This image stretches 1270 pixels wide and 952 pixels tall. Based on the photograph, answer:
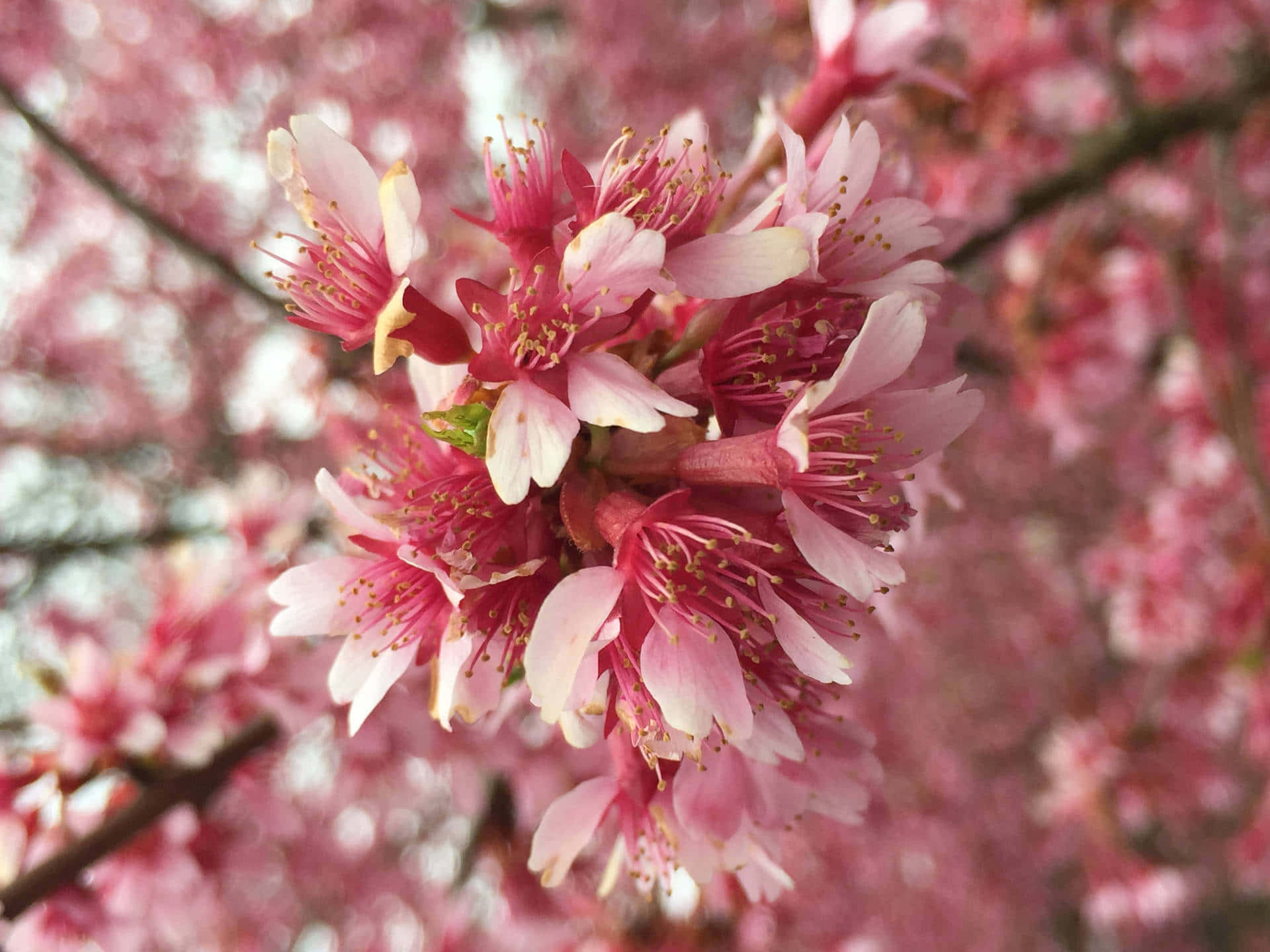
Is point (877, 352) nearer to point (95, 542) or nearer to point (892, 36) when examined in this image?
point (892, 36)

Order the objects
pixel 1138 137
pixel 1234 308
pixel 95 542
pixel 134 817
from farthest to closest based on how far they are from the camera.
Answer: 1. pixel 95 542
2. pixel 1234 308
3. pixel 1138 137
4. pixel 134 817

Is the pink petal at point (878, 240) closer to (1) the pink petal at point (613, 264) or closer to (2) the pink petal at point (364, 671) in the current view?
(1) the pink petal at point (613, 264)

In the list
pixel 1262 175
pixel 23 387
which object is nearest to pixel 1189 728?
pixel 1262 175

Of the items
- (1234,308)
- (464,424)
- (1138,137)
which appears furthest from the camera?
(1234,308)

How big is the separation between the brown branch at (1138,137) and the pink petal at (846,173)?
144 centimetres

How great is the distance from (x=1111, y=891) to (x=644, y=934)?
73.3 inches

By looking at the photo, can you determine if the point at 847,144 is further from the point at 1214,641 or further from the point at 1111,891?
the point at 1111,891

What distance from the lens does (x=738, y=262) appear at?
69 centimetres

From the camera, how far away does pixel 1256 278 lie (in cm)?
295

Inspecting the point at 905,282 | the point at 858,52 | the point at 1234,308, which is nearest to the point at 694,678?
the point at 905,282

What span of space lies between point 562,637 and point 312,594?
0.31 m

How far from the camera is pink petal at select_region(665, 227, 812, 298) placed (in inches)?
26.2

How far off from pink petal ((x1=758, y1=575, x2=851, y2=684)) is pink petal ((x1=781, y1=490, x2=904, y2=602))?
0.05 meters

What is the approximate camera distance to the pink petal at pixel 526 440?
0.64 m
